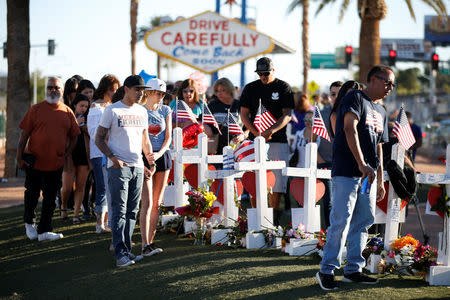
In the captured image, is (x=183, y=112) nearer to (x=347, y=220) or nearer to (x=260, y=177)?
(x=260, y=177)

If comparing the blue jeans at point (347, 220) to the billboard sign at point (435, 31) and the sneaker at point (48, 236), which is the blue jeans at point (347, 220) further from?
the billboard sign at point (435, 31)

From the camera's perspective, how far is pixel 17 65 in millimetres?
19109

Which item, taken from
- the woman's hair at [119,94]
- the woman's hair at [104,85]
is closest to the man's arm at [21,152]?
the woman's hair at [104,85]

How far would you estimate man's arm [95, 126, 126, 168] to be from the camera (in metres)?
7.58

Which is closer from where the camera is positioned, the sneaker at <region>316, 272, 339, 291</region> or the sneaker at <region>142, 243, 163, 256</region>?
the sneaker at <region>316, 272, 339, 291</region>

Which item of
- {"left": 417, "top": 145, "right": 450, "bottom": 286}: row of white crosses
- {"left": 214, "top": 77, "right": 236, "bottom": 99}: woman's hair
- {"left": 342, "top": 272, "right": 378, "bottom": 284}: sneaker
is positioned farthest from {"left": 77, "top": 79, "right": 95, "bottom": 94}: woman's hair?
{"left": 342, "top": 272, "right": 378, "bottom": 284}: sneaker

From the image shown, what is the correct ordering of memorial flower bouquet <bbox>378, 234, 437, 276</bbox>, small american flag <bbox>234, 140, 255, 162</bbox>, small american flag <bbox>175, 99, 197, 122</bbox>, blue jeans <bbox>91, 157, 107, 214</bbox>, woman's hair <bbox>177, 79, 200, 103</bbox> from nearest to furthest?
memorial flower bouquet <bbox>378, 234, 437, 276</bbox> → small american flag <bbox>234, 140, 255, 162</bbox> → blue jeans <bbox>91, 157, 107, 214</bbox> → small american flag <bbox>175, 99, 197, 122</bbox> → woman's hair <bbox>177, 79, 200, 103</bbox>

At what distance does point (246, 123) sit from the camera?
9625 mm

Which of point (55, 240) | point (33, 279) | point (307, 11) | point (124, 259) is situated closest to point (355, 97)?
point (124, 259)

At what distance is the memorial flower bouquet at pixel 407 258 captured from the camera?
276 inches

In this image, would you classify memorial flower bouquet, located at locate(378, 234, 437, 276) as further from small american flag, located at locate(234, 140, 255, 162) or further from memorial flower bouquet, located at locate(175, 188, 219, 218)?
memorial flower bouquet, located at locate(175, 188, 219, 218)

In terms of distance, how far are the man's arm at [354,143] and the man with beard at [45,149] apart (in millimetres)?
4621

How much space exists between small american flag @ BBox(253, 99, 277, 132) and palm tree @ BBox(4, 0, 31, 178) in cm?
1122

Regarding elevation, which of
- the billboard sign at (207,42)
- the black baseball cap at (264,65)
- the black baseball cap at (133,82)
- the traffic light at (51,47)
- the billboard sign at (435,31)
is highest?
the billboard sign at (435,31)
